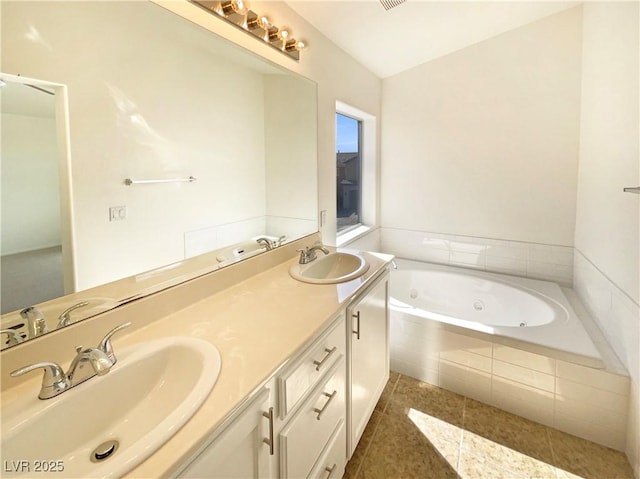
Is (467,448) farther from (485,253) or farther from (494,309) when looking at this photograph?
(485,253)

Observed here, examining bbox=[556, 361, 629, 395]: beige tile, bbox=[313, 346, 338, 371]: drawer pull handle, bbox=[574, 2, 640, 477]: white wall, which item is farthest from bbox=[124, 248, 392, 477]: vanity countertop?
bbox=[574, 2, 640, 477]: white wall

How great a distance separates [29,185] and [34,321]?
13.7 inches

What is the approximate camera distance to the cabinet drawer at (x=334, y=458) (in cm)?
113

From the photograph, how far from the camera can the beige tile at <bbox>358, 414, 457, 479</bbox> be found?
1.49 meters

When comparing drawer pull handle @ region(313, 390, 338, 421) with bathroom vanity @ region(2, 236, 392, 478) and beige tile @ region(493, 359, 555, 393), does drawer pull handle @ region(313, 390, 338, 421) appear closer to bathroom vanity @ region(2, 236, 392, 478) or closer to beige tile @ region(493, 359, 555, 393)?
bathroom vanity @ region(2, 236, 392, 478)

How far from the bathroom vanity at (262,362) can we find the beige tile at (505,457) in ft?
1.82

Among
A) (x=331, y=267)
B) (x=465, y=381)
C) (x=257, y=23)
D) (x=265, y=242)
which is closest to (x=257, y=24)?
(x=257, y=23)

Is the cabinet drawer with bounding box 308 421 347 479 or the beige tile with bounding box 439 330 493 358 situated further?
the beige tile with bounding box 439 330 493 358

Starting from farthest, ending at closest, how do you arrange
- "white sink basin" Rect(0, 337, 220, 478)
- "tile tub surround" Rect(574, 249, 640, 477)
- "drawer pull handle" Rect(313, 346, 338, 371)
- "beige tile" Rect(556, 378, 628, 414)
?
"beige tile" Rect(556, 378, 628, 414) < "tile tub surround" Rect(574, 249, 640, 477) < "drawer pull handle" Rect(313, 346, 338, 371) < "white sink basin" Rect(0, 337, 220, 478)

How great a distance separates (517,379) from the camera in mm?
1810

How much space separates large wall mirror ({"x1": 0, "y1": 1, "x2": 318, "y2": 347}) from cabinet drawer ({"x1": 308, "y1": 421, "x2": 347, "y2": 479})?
33.2 inches

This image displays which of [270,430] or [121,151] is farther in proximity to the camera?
[121,151]

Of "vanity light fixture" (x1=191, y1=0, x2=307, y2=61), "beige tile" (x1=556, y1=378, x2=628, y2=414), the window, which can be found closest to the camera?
"vanity light fixture" (x1=191, y1=0, x2=307, y2=61)

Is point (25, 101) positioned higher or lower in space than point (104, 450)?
higher
